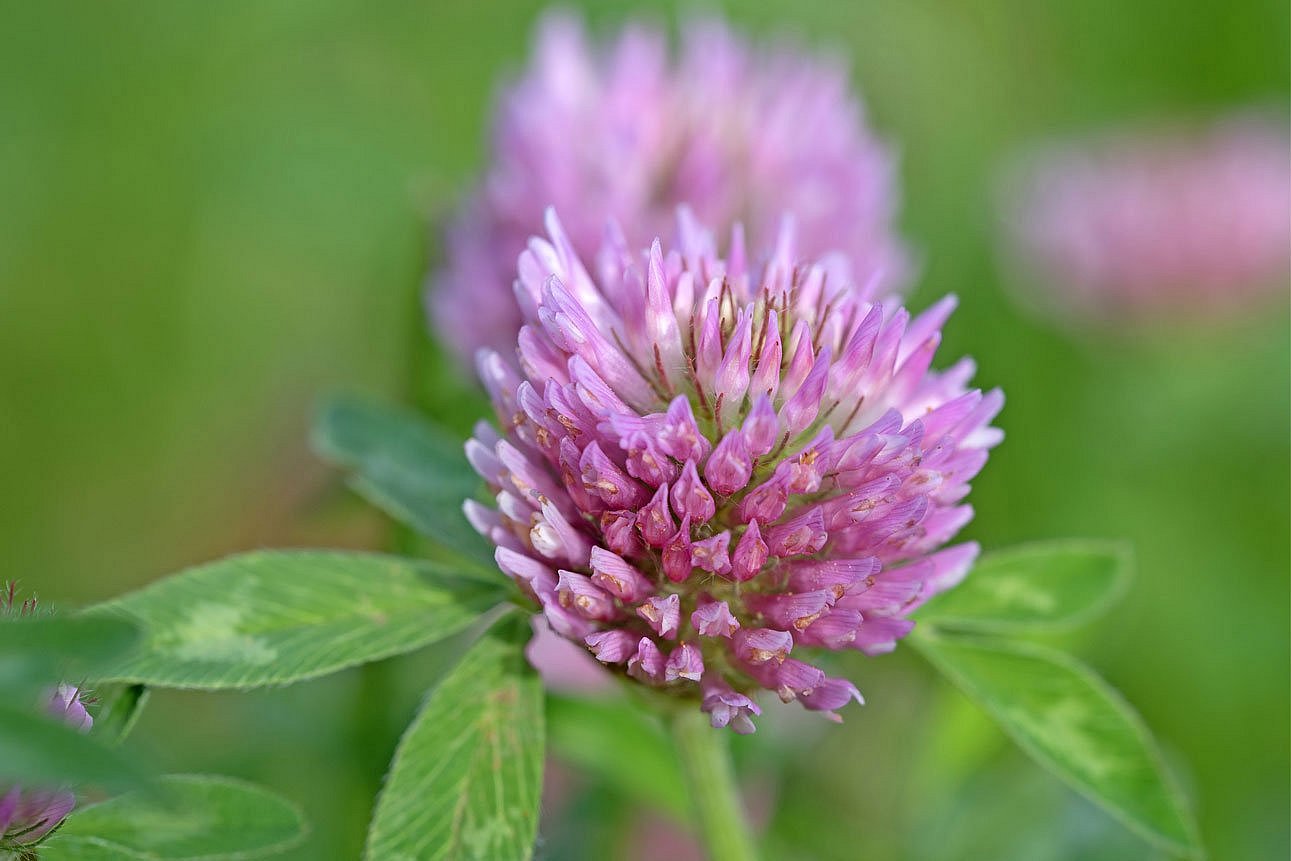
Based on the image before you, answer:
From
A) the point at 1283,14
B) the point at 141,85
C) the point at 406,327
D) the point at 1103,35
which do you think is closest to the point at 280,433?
the point at 141,85

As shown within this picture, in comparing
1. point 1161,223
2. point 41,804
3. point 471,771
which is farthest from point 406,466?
point 1161,223

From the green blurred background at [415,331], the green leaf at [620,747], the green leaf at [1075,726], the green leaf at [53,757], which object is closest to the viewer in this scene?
the green leaf at [53,757]

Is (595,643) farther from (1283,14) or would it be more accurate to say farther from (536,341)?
(1283,14)

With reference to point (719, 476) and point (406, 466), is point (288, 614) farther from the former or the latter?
point (719, 476)

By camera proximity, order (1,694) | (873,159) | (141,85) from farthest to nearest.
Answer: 1. (141,85)
2. (873,159)
3. (1,694)

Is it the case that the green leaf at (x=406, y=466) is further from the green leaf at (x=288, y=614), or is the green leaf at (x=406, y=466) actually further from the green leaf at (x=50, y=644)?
the green leaf at (x=50, y=644)

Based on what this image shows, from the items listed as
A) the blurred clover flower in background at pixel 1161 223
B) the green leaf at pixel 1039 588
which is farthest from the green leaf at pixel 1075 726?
the blurred clover flower in background at pixel 1161 223

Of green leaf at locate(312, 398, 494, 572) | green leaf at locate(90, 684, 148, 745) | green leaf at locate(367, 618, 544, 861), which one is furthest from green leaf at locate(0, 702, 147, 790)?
green leaf at locate(312, 398, 494, 572)

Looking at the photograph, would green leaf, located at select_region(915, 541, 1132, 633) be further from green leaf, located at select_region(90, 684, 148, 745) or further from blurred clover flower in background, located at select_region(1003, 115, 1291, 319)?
blurred clover flower in background, located at select_region(1003, 115, 1291, 319)
